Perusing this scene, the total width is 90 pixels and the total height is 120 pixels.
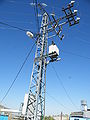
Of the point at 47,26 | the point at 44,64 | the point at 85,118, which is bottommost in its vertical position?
the point at 85,118

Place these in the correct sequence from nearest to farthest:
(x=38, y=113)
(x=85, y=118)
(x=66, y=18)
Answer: (x=38, y=113) → (x=66, y=18) → (x=85, y=118)

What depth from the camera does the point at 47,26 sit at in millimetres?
8641

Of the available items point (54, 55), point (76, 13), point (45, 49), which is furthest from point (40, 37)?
point (76, 13)

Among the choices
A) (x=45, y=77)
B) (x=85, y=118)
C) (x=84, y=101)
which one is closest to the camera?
(x=45, y=77)

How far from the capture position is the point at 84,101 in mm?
30938

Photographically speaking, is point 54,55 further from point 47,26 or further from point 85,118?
point 85,118

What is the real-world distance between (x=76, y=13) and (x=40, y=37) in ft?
8.99

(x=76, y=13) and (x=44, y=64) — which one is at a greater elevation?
(x=76, y=13)

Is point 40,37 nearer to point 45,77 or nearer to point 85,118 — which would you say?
point 45,77

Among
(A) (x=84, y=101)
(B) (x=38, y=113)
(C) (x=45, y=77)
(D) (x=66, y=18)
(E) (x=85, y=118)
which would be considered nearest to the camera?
(B) (x=38, y=113)

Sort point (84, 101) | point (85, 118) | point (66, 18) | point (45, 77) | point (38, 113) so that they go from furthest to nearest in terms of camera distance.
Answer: point (84, 101) → point (85, 118) → point (66, 18) → point (45, 77) → point (38, 113)

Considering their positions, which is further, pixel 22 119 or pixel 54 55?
pixel 54 55

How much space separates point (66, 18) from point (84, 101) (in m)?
27.6

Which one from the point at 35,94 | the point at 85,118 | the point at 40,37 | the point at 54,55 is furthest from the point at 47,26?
the point at 85,118
